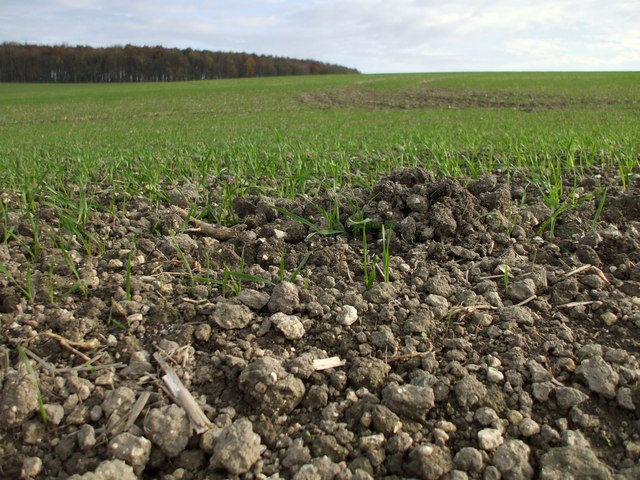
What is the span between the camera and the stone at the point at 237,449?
148 cm

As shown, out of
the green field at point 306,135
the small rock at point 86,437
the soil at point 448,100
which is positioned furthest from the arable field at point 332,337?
the soil at point 448,100

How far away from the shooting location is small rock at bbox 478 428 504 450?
1532 millimetres

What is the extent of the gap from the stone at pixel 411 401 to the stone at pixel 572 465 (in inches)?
14.5

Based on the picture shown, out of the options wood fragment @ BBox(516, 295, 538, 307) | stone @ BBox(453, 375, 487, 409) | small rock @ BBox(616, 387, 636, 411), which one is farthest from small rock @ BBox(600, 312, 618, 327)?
stone @ BBox(453, 375, 487, 409)

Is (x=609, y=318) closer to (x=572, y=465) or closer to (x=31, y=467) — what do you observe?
(x=572, y=465)

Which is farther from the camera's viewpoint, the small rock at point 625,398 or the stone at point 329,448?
the small rock at point 625,398

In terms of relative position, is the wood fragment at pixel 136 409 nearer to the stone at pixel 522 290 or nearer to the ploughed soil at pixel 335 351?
the ploughed soil at pixel 335 351

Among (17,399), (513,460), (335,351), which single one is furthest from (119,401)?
(513,460)

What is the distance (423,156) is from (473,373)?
139 inches

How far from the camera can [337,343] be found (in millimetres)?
1972

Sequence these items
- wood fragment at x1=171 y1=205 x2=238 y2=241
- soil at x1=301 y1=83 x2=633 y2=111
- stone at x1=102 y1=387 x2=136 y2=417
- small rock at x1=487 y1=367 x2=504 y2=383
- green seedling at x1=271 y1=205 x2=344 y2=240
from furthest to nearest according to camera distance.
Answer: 1. soil at x1=301 y1=83 x2=633 y2=111
2. wood fragment at x1=171 y1=205 x2=238 y2=241
3. green seedling at x1=271 y1=205 x2=344 y2=240
4. small rock at x1=487 y1=367 x2=504 y2=383
5. stone at x1=102 y1=387 x2=136 y2=417

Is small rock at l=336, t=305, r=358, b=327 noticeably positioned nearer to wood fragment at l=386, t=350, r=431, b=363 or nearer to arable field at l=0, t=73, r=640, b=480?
arable field at l=0, t=73, r=640, b=480

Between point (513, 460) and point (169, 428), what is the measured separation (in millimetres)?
1058

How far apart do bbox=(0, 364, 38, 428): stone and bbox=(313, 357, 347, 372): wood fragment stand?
3.08 ft
